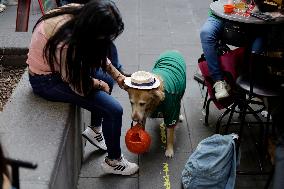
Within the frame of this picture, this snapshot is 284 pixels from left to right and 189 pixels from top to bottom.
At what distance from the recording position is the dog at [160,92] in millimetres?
3658

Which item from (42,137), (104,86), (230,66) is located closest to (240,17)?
(230,66)

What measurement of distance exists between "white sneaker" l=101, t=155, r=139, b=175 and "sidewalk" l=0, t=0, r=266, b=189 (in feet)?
0.22

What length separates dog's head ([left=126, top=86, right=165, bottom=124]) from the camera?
3.65 m

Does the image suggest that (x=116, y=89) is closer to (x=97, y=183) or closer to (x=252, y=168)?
(x=97, y=183)

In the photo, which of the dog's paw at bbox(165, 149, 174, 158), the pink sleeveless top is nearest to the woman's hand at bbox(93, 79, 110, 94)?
the pink sleeveless top

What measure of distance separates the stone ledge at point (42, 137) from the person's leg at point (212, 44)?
142 centimetres

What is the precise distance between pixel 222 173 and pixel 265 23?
1.39 m

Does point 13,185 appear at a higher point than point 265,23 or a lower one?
lower

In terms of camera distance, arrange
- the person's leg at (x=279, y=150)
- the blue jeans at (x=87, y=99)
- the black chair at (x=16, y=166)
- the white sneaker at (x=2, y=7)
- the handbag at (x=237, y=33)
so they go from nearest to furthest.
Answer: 1. the black chair at (x=16, y=166)
2. the person's leg at (x=279, y=150)
3. the blue jeans at (x=87, y=99)
4. the handbag at (x=237, y=33)
5. the white sneaker at (x=2, y=7)

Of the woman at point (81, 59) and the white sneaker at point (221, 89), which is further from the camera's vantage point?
the white sneaker at point (221, 89)

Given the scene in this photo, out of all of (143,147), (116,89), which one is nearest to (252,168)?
(143,147)

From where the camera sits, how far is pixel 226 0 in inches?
171

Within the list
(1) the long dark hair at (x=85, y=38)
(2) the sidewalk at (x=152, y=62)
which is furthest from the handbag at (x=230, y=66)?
(1) the long dark hair at (x=85, y=38)

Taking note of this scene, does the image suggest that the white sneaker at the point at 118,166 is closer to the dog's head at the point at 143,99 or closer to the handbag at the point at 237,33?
the dog's head at the point at 143,99
